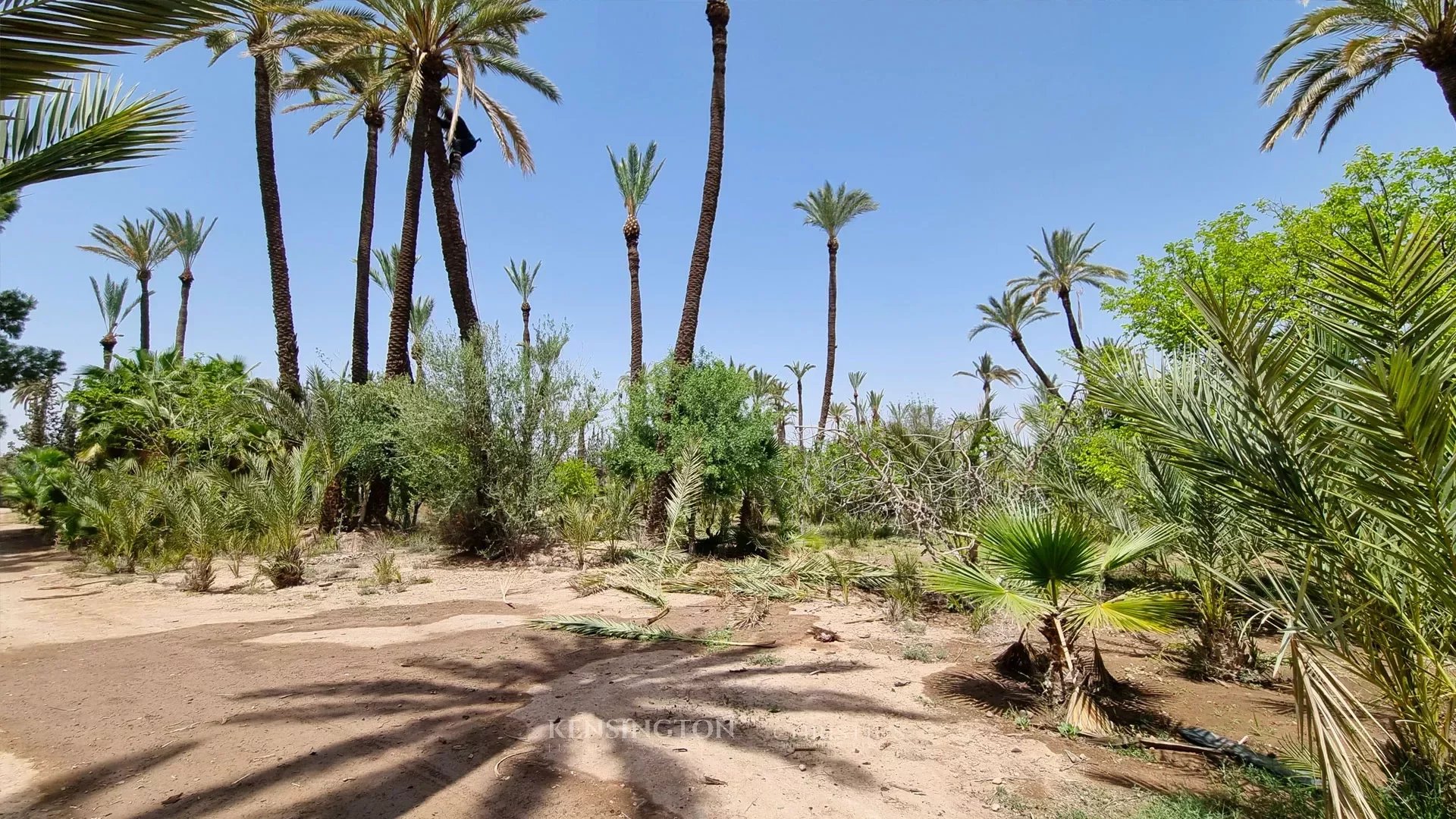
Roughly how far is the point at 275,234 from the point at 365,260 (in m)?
2.24

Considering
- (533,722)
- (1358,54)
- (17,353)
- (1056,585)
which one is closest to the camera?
(533,722)

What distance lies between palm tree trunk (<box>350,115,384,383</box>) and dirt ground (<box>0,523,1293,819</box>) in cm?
964

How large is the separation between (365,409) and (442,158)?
624 centimetres

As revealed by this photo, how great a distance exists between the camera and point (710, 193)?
49.4 feet

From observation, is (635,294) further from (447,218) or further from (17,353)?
(17,353)

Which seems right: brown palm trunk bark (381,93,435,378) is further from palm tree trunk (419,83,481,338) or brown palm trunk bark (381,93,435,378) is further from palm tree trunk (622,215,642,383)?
palm tree trunk (622,215,642,383)

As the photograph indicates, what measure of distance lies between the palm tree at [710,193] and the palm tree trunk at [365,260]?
8.85m

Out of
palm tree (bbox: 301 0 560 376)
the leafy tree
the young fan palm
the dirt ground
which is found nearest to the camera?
the dirt ground

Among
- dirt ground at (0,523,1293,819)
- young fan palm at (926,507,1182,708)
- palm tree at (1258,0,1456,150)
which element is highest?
palm tree at (1258,0,1456,150)

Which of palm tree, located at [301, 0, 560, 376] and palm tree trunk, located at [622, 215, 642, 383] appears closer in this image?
palm tree, located at [301, 0, 560, 376]

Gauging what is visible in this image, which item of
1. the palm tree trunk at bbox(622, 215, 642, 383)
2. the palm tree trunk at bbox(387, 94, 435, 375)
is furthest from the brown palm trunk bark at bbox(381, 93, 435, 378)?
the palm tree trunk at bbox(622, 215, 642, 383)

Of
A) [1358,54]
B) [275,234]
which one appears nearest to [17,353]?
[275,234]

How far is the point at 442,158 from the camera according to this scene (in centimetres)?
1438

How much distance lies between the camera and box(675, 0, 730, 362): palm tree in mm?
14625
